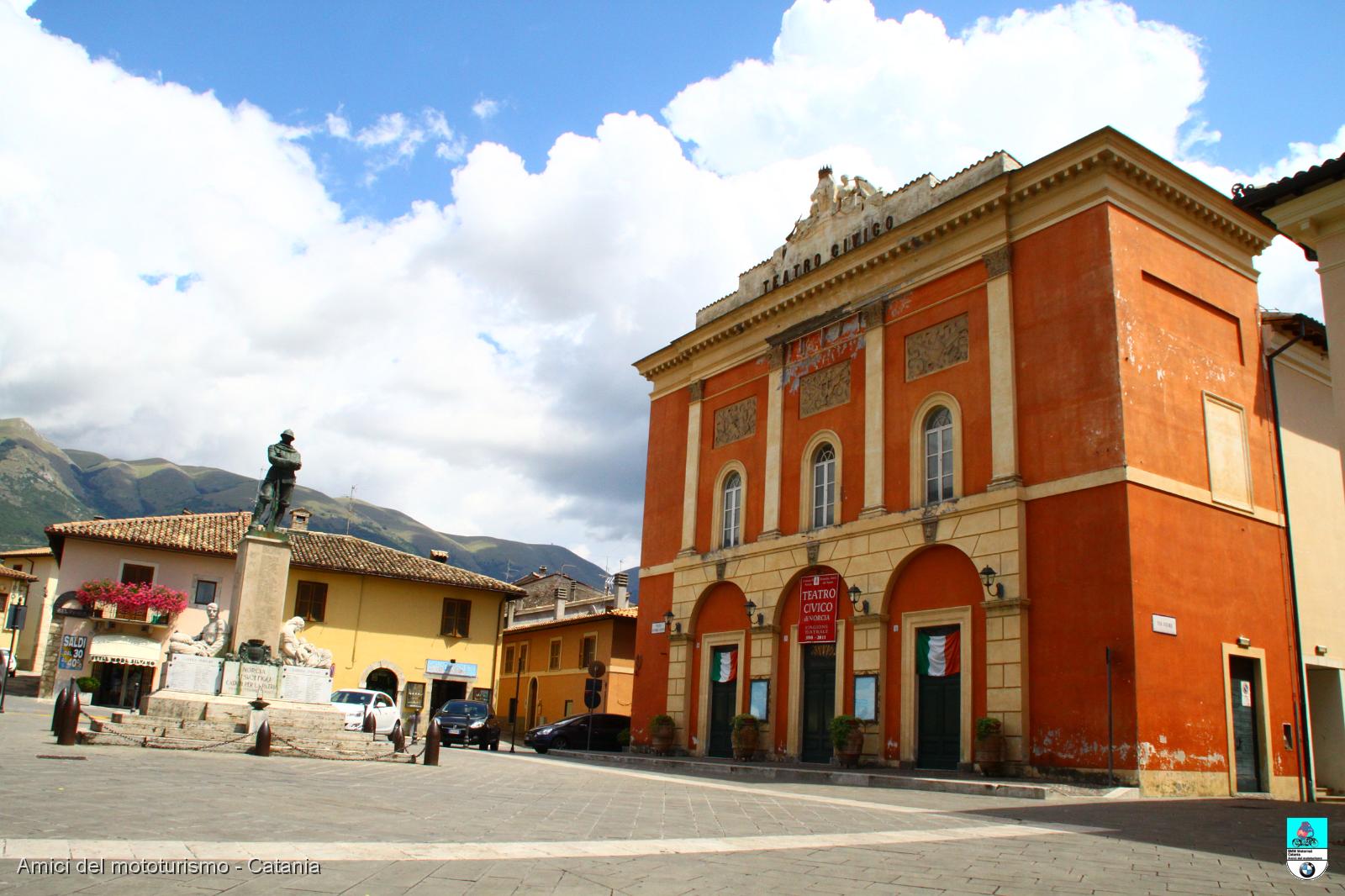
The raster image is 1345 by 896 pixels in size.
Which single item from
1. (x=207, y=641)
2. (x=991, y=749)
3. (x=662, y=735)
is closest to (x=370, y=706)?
(x=662, y=735)

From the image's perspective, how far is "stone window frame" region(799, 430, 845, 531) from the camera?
890 inches

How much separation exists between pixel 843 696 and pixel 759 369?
892 centimetres

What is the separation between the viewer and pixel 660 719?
2564 cm

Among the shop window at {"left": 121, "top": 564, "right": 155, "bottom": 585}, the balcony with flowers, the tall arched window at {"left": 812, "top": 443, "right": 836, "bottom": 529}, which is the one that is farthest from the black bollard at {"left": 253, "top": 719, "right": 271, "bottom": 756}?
the shop window at {"left": 121, "top": 564, "right": 155, "bottom": 585}

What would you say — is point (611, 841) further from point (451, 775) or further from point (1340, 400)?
point (1340, 400)

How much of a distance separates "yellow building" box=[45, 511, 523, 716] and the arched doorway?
1.7 inches

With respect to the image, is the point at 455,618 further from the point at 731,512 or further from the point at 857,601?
the point at 857,601

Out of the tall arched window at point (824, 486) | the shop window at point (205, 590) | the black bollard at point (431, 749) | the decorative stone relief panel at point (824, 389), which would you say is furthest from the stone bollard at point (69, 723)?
the shop window at point (205, 590)

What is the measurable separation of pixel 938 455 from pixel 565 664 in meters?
23.9

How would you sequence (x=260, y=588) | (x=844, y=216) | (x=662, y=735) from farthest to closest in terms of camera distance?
(x=662, y=735), (x=844, y=216), (x=260, y=588)

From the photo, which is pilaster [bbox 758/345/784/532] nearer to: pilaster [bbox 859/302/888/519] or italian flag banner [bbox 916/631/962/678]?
pilaster [bbox 859/302/888/519]

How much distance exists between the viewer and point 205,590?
1425 inches

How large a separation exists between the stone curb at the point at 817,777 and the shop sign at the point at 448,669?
1350 centimetres

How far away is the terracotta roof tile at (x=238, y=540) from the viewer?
3475 centimetres
